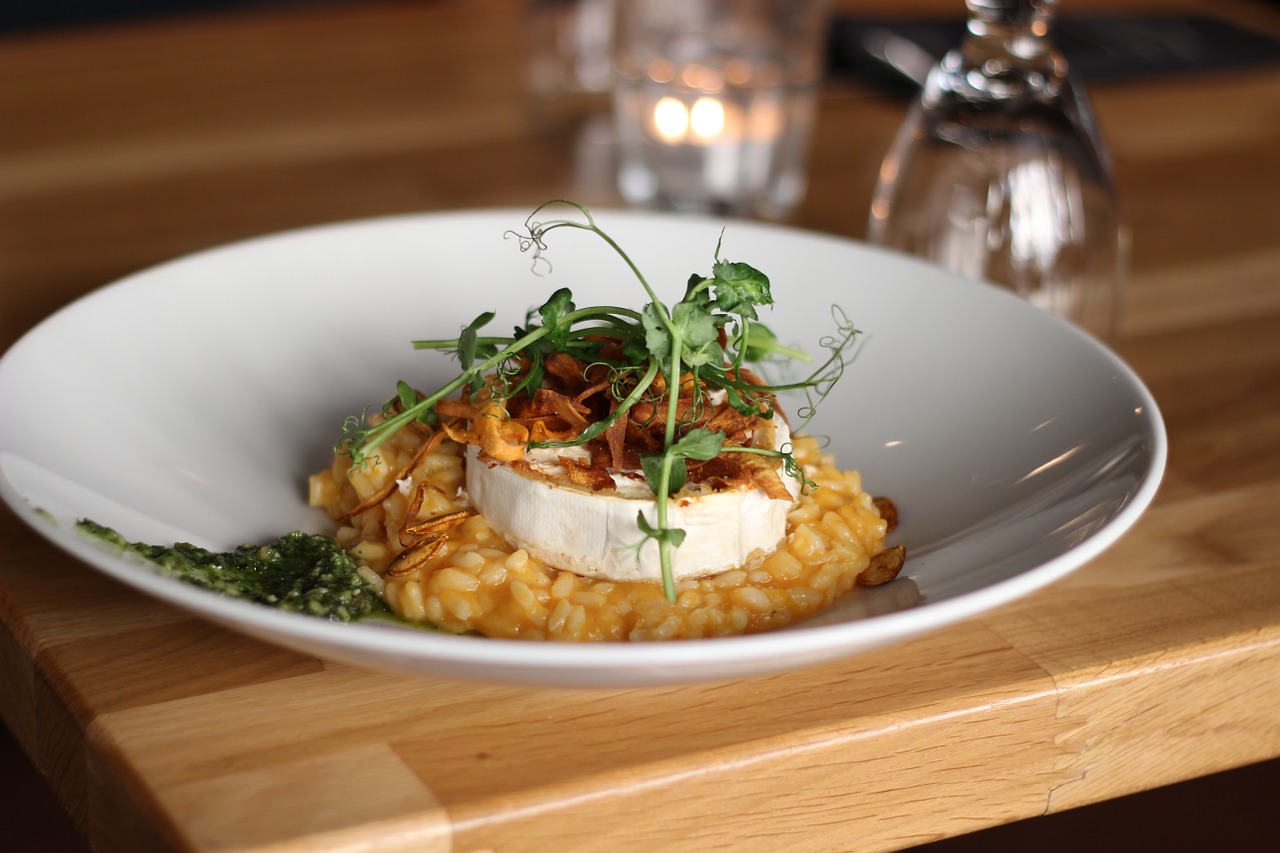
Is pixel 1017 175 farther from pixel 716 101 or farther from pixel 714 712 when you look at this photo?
pixel 714 712

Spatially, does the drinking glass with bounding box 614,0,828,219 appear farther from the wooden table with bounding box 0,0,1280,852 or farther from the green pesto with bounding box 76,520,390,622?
the green pesto with bounding box 76,520,390,622

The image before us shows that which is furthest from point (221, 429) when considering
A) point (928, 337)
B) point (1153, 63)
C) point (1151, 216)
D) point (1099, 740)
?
point (1153, 63)

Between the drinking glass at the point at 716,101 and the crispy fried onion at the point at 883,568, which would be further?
the drinking glass at the point at 716,101

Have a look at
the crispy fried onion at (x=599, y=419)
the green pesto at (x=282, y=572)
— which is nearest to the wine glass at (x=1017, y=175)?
the crispy fried onion at (x=599, y=419)

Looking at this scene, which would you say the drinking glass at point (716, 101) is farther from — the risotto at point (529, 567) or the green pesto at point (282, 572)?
the green pesto at point (282, 572)

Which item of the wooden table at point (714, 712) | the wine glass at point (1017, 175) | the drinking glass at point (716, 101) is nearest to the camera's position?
the wooden table at point (714, 712)

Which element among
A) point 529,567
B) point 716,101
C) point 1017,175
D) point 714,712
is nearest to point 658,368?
point 529,567

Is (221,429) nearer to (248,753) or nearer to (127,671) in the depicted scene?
(127,671)

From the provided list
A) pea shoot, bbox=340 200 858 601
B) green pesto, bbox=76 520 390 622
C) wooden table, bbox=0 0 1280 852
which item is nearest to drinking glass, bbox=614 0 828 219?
wooden table, bbox=0 0 1280 852
